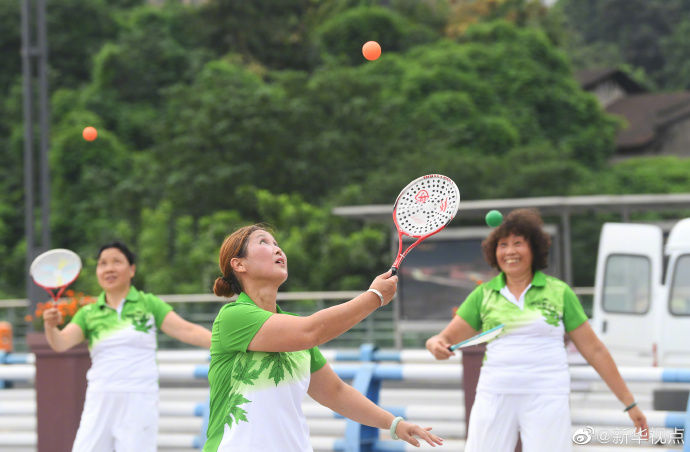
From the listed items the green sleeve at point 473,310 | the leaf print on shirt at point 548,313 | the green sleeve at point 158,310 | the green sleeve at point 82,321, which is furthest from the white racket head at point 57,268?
the leaf print on shirt at point 548,313

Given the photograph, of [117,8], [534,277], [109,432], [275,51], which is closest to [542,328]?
[534,277]

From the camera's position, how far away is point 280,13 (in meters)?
41.2

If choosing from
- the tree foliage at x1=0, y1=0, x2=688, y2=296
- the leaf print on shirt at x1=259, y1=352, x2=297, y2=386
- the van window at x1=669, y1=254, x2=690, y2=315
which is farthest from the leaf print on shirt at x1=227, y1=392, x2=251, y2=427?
the tree foliage at x1=0, y1=0, x2=688, y2=296

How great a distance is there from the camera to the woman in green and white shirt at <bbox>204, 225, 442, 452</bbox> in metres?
3.57

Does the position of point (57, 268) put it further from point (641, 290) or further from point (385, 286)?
point (641, 290)

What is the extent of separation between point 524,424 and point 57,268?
317 cm

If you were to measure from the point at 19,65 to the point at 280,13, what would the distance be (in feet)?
A: 32.0

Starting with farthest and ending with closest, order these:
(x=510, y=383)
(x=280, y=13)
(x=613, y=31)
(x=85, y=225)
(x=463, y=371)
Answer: (x=613, y=31) → (x=280, y=13) → (x=85, y=225) → (x=463, y=371) → (x=510, y=383)

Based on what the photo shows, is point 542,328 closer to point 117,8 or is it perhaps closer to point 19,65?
point 19,65

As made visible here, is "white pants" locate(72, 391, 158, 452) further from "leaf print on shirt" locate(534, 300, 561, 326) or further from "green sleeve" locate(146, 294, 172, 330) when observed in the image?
"leaf print on shirt" locate(534, 300, 561, 326)

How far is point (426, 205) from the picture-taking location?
3938 millimetres

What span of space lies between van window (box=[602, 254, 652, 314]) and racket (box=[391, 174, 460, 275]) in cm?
813

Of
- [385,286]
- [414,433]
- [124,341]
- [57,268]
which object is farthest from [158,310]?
[385,286]

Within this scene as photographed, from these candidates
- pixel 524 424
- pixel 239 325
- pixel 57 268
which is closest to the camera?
pixel 239 325
